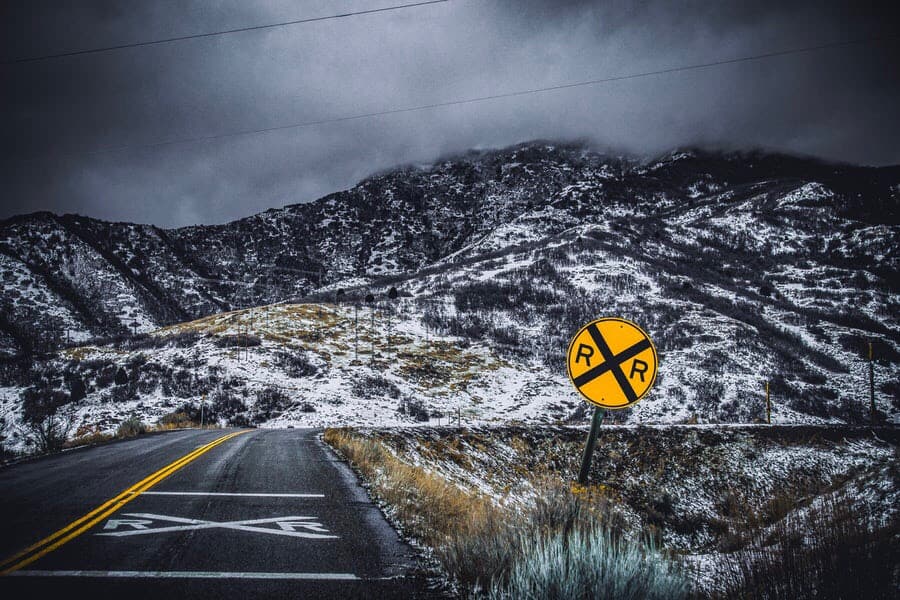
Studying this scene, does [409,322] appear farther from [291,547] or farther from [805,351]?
[291,547]

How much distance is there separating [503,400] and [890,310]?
86.8 meters

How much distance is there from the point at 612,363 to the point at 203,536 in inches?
192

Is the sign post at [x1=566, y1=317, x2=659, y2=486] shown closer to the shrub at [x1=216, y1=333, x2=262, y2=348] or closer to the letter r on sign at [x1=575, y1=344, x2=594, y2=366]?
the letter r on sign at [x1=575, y1=344, x2=594, y2=366]

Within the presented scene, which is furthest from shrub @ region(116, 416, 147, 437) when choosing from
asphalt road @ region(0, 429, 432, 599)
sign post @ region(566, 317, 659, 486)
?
sign post @ region(566, 317, 659, 486)

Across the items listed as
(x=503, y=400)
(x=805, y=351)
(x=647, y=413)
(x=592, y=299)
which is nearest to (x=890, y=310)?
(x=805, y=351)

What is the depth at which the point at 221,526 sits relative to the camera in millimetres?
5660

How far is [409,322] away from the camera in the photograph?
65.7 meters

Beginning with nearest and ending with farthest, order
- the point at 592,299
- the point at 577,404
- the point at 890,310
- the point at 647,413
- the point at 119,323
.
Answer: the point at 647,413 < the point at 577,404 < the point at 592,299 < the point at 890,310 < the point at 119,323

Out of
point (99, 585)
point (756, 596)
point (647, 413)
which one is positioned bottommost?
point (647, 413)

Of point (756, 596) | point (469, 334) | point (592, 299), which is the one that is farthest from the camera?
point (592, 299)

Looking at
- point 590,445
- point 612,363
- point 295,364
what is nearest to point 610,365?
point 612,363

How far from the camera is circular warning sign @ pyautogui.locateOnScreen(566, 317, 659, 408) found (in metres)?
4.20

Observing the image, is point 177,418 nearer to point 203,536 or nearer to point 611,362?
point 203,536

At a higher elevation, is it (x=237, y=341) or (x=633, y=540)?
(x=237, y=341)
